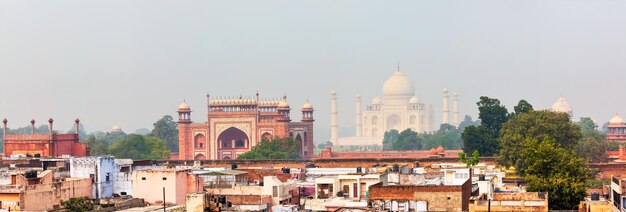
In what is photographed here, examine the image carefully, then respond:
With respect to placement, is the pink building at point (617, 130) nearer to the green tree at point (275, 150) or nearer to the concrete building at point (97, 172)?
the green tree at point (275, 150)

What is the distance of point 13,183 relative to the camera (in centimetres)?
3300

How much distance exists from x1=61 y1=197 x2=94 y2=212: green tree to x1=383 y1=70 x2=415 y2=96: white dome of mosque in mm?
131517

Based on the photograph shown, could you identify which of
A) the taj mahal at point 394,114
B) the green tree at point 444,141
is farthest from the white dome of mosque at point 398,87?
the green tree at point 444,141

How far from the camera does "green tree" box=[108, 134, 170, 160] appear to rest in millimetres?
83688

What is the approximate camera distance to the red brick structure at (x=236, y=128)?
8369 cm

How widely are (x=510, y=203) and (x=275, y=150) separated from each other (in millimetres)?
47503

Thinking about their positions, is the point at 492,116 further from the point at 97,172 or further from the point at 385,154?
the point at 97,172

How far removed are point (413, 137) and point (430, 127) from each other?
49.1 meters

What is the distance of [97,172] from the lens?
36375 mm

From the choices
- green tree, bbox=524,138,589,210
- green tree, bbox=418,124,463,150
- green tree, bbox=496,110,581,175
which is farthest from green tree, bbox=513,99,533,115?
green tree, bbox=418,124,463,150

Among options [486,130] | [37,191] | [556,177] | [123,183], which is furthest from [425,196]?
[486,130]

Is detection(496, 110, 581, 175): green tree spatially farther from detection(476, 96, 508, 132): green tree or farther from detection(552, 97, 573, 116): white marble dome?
detection(552, 97, 573, 116): white marble dome

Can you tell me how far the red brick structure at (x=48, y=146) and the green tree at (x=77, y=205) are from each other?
23.2 metres

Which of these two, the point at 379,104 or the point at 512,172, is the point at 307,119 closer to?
the point at 512,172
